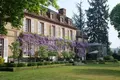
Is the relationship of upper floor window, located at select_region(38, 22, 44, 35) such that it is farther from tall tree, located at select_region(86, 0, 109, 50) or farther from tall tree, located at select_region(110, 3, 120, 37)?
tall tree, located at select_region(86, 0, 109, 50)

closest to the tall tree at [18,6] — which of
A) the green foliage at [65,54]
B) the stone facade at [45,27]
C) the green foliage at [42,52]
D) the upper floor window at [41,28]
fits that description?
the stone facade at [45,27]

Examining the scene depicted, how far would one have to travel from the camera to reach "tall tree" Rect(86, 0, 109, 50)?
7088 cm

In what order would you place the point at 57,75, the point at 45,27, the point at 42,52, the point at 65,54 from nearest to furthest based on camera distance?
the point at 57,75
the point at 42,52
the point at 45,27
the point at 65,54

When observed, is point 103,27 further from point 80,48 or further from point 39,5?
point 39,5

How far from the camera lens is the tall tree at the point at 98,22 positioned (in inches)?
2790

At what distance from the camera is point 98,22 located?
235 ft

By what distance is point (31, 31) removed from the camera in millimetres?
38500

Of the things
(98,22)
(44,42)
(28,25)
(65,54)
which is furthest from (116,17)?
(98,22)

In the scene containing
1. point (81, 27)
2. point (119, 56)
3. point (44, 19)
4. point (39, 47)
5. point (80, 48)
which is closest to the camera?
point (39, 47)

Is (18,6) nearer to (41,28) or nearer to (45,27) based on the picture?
(41,28)

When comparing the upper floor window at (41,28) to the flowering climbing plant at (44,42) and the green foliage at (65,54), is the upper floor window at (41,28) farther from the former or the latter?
the green foliage at (65,54)

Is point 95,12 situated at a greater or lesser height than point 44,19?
greater

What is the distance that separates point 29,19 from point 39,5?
82.8 feet

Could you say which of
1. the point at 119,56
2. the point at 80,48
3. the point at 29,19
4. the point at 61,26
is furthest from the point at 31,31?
the point at 119,56
